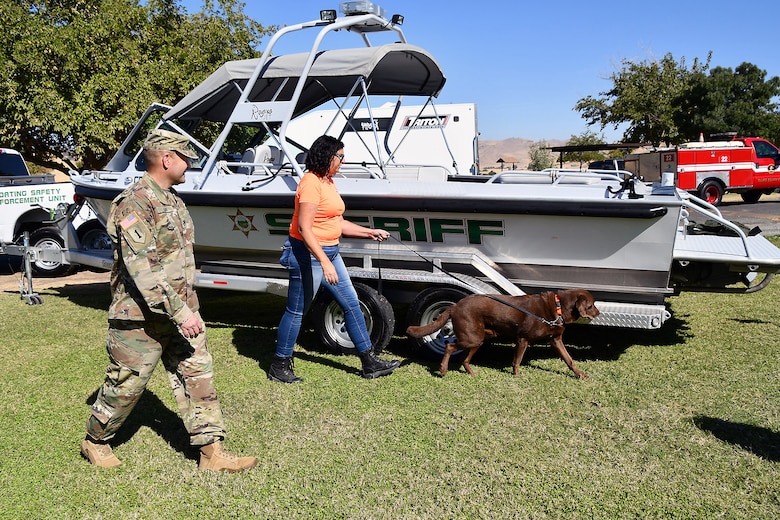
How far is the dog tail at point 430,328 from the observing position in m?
4.98

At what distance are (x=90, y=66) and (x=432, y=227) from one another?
12.4 m

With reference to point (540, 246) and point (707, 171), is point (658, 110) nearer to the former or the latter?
point (707, 171)

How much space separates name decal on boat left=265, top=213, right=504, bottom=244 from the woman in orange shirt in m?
0.43

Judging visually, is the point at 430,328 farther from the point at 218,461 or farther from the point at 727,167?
the point at 727,167

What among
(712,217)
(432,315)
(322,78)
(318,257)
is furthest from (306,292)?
(712,217)

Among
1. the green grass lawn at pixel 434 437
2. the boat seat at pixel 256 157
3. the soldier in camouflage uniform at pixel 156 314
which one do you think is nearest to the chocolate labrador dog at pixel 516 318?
the green grass lawn at pixel 434 437

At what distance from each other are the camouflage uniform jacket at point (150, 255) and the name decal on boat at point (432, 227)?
2.30 metres

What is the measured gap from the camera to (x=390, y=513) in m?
3.23

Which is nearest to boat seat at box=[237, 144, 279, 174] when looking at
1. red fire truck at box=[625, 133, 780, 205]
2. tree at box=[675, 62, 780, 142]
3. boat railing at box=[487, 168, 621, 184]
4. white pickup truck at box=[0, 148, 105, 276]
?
boat railing at box=[487, 168, 621, 184]

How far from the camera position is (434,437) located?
4.05 meters

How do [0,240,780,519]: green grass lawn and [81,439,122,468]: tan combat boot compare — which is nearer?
[0,240,780,519]: green grass lawn

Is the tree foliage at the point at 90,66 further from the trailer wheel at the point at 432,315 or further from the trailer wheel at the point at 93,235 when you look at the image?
the trailer wheel at the point at 432,315

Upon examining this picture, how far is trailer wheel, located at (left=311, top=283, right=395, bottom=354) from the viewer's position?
5.48 metres

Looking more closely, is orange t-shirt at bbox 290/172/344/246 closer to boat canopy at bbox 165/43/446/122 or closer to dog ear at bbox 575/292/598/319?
boat canopy at bbox 165/43/446/122
